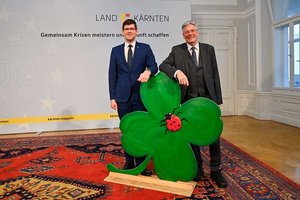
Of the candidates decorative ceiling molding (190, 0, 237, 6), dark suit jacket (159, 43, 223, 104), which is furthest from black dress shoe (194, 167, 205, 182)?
decorative ceiling molding (190, 0, 237, 6)

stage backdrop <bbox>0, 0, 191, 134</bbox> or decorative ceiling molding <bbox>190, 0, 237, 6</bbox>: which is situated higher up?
decorative ceiling molding <bbox>190, 0, 237, 6</bbox>

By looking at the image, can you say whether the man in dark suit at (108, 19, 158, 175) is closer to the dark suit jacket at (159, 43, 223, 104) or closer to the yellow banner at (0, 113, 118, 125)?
the dark suit jacket at (159, 43, 223, 104)

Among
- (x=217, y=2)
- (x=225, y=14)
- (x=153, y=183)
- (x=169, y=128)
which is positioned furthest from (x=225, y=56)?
(x=153, y=183)

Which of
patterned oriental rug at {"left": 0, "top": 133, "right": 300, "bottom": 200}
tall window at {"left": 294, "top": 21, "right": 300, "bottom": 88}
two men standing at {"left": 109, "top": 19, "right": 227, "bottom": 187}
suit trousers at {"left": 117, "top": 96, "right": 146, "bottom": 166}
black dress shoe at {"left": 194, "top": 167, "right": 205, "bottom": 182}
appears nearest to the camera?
patterned oriental rug at {"left": 0, "top": 133, "right": 300, "bottom": 200}

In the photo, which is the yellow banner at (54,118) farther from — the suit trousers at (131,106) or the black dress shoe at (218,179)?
the black dress shoe at (218,179)

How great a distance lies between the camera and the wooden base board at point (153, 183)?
2.11 meters

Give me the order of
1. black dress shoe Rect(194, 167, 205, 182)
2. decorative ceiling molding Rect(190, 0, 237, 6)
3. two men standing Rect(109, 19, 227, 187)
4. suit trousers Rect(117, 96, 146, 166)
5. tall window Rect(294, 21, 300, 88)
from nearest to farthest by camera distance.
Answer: two men standing Rect(109, 19, 227, 187)
black dress shoe Rect(194, 167, 205, 182)
suit trousers Rect(117, 96, 146, 166)
tall window Rect(294, 21, 300, 88)
decorative ceiling molding Rect(190, 0, 237, 6)

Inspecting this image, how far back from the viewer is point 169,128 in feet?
7.14

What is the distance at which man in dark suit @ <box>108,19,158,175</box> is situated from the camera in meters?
2.40

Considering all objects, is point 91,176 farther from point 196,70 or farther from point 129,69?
point 196,70

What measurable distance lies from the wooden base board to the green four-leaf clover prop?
0.05 m

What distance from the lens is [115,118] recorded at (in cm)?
492

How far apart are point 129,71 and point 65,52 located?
270 centimetres

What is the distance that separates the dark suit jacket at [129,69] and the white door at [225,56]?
150 inches
